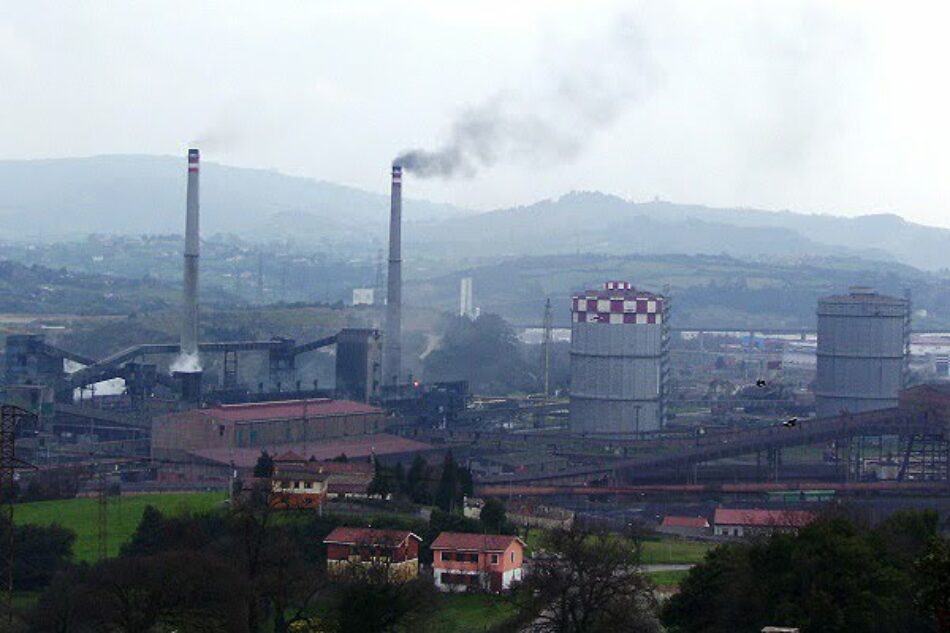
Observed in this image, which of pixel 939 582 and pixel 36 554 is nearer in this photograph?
pixel 939 582

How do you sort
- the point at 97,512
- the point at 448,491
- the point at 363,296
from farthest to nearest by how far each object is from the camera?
the point at 363,296 < the point at 97,512 < the point at 448,491

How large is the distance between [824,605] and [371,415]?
2823cm

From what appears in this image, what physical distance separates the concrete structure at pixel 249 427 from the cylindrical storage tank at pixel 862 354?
13.7m

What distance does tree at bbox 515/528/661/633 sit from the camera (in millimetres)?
17250

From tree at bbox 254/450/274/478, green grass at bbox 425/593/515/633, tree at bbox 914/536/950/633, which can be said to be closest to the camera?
tree at bbox 914/536/950/633

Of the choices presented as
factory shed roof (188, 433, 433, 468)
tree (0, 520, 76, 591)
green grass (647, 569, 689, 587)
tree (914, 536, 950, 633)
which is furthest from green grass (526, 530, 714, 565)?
tree (914, 536, 950, 633)

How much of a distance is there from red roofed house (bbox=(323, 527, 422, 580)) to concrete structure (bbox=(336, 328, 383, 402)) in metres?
26.9

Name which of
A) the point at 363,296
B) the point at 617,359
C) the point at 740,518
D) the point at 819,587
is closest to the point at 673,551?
the point at 740,518

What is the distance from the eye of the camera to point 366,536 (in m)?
21.8

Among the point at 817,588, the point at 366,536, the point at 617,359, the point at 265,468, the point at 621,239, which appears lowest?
the point at 366,536

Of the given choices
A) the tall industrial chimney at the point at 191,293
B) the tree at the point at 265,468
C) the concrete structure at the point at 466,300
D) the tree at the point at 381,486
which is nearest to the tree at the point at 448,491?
the tree at the point at 381,486

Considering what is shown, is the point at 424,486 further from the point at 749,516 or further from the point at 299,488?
the point at 749,516

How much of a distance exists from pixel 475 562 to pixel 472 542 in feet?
1.02

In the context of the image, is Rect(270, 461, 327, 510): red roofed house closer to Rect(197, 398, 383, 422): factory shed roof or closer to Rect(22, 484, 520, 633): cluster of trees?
Rect(22, 484, 520, 633): cluster of trees
